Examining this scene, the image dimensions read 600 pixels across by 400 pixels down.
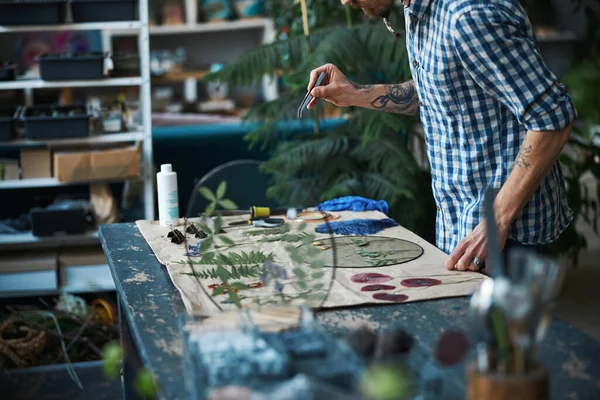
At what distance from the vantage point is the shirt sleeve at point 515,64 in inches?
67.1

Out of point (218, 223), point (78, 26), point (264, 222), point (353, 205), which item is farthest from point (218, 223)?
point (78, 26)

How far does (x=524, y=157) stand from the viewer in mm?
1780

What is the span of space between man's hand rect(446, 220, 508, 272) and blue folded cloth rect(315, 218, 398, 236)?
15.8 inches

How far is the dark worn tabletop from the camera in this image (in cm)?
130

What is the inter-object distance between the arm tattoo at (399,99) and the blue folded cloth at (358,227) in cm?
31

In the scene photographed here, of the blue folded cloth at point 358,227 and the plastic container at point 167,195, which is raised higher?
the plastic container at point 167,195

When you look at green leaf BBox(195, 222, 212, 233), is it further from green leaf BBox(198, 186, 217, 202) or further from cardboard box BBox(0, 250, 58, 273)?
cardboard box BBox(0, 250, 58, 273)

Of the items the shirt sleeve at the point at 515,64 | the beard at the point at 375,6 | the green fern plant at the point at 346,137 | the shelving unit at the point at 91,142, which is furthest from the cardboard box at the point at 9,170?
the shirt sleeve at the point at 515,64

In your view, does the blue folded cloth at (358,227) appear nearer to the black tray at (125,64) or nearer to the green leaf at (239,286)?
the green leaf at (239,286)

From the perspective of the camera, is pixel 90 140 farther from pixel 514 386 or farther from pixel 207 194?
pixel 514 386

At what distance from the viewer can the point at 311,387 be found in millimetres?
1076

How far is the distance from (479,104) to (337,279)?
1.64ft

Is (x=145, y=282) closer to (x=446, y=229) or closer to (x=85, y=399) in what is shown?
(x=446, y=229)

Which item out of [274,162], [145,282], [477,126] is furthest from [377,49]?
[145,282]
